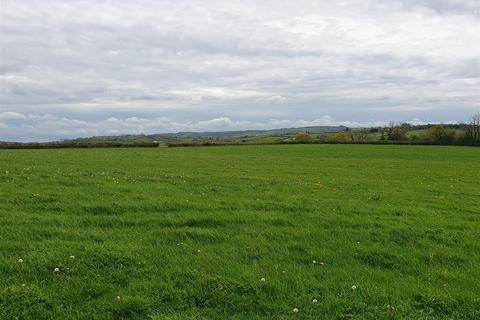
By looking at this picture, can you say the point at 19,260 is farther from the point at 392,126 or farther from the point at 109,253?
the point at 392,126

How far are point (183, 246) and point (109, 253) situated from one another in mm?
1551

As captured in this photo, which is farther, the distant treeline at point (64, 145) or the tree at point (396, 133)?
the tree at point (396, 133)

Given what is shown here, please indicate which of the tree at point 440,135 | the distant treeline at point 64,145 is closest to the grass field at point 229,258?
the distant treeline at point 64,145

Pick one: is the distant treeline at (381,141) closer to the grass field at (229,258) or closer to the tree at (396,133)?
the tree at (396,133)

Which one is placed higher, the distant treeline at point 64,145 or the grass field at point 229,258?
the distant treeline at point 64,145

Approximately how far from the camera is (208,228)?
1052cm

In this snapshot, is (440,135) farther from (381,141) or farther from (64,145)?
(64,145)

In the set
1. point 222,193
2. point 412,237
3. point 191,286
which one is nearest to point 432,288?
point 412,237

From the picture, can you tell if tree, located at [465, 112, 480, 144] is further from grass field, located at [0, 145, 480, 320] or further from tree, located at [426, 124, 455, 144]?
grass field, located at [0, 145, 480, 320]

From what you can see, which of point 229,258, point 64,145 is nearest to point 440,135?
point 64,145

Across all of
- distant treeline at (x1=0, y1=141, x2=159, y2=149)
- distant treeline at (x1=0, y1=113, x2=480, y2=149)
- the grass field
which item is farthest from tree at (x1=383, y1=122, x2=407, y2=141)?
the grass field

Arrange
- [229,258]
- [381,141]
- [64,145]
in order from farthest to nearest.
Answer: [381,141] < [64,145] < [229,258]

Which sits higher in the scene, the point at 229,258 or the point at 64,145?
the point at 64,145

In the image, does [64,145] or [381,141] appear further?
[381,141]
